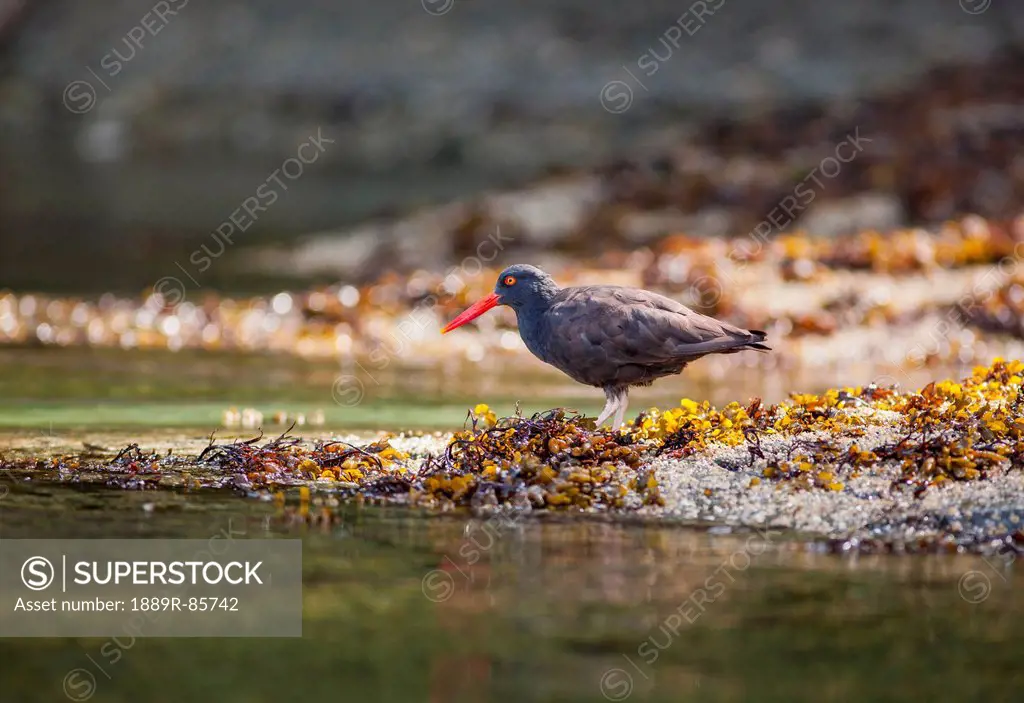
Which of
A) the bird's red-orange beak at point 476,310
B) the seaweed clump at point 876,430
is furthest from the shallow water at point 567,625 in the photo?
the bird's red-orange beak at point 476,310

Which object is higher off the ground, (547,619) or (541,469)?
(541,469)

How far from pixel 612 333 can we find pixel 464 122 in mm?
28896

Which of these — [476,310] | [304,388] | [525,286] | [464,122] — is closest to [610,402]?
[525,286]

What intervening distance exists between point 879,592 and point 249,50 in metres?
35.6

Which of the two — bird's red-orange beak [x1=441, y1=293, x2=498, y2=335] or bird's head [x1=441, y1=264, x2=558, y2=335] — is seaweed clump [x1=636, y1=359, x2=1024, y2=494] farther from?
bird's red-orange beak [x1=441, y1=293, x2=498, y2=335]

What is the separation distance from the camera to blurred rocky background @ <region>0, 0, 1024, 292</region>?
23.6 meters

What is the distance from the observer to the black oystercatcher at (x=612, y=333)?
31.8ft

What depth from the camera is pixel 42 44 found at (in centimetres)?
4253

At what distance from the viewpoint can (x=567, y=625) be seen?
6.58 m

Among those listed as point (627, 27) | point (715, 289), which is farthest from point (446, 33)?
point (715, 289)

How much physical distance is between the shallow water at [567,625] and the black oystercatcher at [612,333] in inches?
64.6

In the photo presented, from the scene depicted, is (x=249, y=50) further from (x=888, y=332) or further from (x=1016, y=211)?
(x=888, y=332)

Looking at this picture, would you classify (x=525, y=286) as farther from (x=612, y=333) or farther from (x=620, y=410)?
(x=620, y=410)

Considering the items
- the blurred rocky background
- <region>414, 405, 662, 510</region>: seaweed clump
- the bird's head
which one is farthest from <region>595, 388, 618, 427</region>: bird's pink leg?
the blurred rocky background
